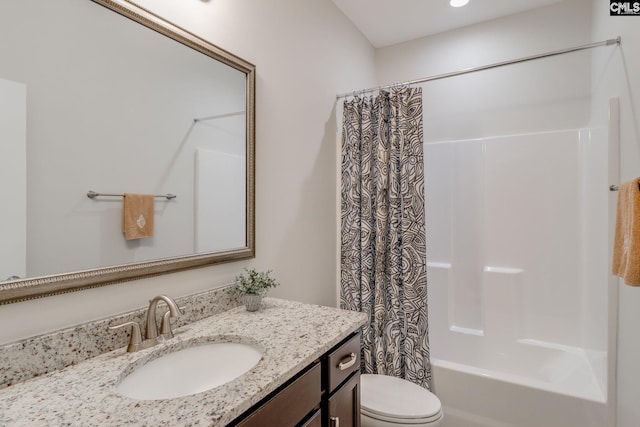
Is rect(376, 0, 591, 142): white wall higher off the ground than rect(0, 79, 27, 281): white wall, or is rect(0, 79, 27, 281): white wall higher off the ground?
rect(376, 0, 591, 142): white wall

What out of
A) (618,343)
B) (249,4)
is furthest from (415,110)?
(618,343)

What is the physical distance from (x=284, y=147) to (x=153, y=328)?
3.59 ft

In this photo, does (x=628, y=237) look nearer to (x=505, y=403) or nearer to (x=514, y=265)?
(x=505, y=403)

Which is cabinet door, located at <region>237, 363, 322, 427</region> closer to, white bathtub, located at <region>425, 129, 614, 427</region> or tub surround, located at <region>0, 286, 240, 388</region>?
tub surround, located at <region>0, 286, 240, 388</region>

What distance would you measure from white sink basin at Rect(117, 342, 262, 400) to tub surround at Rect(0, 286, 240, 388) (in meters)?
0.15

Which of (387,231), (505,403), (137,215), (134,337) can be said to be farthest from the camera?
(387,231)

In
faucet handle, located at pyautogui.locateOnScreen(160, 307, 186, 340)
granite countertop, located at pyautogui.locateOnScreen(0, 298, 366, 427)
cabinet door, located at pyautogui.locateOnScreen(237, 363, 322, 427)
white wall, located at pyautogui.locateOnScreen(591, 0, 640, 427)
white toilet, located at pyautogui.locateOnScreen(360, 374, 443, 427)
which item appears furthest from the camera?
white toilet, located at pyautogui.locateOnScreen(360, 374, 443, 427)

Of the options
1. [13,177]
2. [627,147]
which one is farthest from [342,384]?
[627,147]

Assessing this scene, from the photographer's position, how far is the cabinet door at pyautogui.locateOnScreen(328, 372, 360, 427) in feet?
3.58

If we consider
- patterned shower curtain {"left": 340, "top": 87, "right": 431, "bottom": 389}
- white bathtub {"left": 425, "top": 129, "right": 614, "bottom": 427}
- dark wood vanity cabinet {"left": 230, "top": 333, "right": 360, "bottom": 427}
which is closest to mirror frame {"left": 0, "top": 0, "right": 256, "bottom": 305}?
dark wood vanity cabinet {"left": 230, "top": 333, "right": 360, "bottom": 427}

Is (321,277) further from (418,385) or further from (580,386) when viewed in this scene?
(580,386)

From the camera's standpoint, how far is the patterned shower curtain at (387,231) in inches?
75.0

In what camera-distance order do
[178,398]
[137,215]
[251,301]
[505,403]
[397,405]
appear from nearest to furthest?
[178,398], [137,215], [251,301], [397,405], [505,403]

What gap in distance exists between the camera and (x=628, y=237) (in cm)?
104
